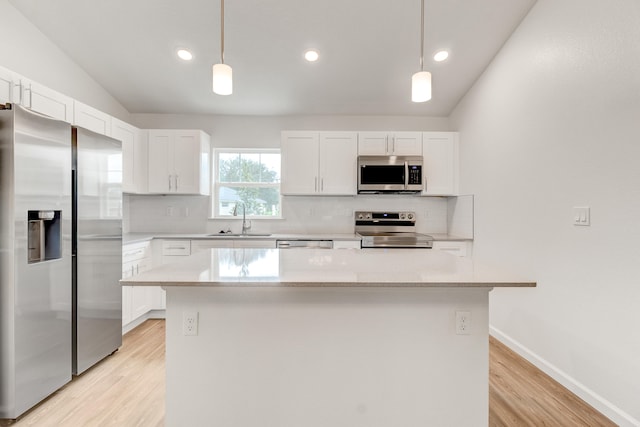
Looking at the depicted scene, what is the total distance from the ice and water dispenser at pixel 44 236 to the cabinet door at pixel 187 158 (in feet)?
5.70

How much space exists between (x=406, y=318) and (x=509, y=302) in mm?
1889

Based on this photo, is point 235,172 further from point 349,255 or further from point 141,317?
point 349,255

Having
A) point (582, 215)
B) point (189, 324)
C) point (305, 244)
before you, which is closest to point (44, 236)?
point (189, 324)

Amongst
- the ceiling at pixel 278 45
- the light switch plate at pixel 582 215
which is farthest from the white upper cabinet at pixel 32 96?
the light switch plate at pixel 582 215

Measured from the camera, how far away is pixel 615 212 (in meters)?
1.85

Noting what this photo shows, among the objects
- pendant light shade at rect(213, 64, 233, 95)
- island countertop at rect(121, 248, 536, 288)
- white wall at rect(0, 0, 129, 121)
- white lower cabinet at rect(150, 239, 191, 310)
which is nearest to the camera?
island countertop at rect(121, 248, 536, 288)

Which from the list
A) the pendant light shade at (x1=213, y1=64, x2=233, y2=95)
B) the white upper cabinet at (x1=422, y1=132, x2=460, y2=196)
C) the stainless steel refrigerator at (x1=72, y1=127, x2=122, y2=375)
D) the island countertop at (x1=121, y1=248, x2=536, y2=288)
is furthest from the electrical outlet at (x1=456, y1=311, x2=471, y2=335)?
the white upper cabinet at (x1=422, y1=132, x2=460, y2=196)

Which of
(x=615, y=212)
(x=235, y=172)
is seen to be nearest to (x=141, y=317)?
(x=235, y=172)

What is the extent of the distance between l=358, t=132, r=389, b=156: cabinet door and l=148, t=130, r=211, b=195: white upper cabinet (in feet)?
6.26

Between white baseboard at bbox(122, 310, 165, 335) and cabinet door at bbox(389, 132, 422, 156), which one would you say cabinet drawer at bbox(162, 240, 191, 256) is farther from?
cabinet door at bbox(389, 132, 422, 156)

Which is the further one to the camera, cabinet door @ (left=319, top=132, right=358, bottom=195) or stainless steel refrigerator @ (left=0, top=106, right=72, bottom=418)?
cabinet door @ (left=319, top=132, right=358, bottom=195)

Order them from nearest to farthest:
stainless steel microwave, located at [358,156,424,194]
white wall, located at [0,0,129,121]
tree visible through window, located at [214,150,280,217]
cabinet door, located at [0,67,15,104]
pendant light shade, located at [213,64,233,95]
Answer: pendant light shade, located at [213,64,233,95], cabinet door, located at [0,67,15,104], white wall, located at [0,0,129,121], stainless steel microwave, located at [358,156,424,194], tree visible through window, located at [214,150,280,217]

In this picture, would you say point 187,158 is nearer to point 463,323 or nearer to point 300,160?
point 300,160

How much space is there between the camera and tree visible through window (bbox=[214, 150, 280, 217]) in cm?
422
